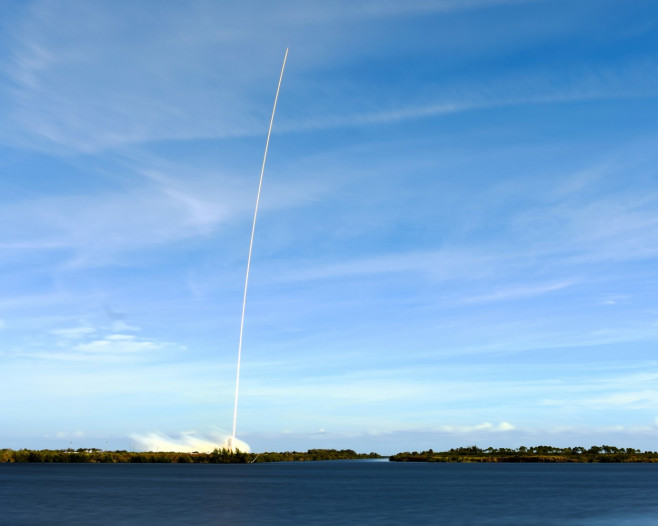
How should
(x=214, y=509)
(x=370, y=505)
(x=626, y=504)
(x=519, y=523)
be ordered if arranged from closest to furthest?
(x=519, y=523), (x=214, y=509), (x=370, y=505), (x=626, y=504)

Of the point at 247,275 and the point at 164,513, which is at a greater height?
the point at 247,275

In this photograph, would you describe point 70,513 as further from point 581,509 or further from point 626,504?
point 626,504

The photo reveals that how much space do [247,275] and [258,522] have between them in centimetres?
4274

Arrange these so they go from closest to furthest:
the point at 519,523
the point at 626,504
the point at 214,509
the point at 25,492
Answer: the point at 519,523
the point at 214,509
the point at 626,504
the point at 25,492

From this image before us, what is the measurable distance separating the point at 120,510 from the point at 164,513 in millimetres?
6634

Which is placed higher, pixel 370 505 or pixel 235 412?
pixel 235 412

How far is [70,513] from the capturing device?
72188 mm

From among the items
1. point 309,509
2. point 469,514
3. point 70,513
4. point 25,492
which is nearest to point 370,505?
point 309,509

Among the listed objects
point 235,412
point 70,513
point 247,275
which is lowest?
point 70,513

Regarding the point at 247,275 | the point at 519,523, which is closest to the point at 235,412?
the point at 247,275

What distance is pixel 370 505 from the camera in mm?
83938

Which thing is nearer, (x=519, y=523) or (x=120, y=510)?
(x=519, y=523)

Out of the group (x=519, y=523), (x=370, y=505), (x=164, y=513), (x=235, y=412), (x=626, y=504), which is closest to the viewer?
(x=519, y=523)

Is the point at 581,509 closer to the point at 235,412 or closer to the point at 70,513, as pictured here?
the point at 235,412
